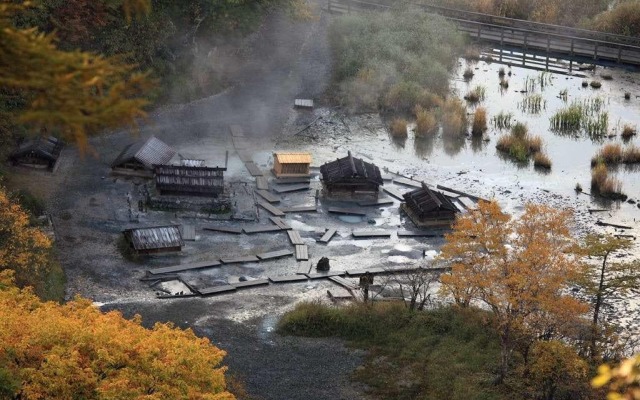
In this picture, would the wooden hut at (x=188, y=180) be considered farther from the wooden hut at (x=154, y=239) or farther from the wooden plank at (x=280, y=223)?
the wooden hut at (x=154, y=239)

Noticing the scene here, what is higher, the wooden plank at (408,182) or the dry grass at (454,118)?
the dry grass at (454,118)

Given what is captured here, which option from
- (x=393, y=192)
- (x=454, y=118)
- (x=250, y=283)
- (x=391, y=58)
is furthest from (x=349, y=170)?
(x=391, y=58)

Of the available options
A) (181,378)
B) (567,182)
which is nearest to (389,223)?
(567,182)

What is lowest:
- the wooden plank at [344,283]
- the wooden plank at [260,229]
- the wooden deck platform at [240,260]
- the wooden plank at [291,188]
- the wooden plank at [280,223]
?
the wooden plank at [344,283]

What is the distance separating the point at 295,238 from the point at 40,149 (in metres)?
12.9

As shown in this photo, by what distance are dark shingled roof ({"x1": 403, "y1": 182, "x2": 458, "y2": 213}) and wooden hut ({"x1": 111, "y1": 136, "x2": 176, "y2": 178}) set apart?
11785mm

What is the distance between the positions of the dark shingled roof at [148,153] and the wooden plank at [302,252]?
856 cm

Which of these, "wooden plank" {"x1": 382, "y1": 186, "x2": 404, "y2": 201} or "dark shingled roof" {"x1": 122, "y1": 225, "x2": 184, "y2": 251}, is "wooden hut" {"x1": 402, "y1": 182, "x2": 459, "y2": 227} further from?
"dark shingled roof" {"x1": 122, "y1": 225, "x2": 184, "y2": 251}

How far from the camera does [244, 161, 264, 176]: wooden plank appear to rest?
49.2 meters

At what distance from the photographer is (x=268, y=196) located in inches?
1850

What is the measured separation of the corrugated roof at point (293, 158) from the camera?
4850 cm

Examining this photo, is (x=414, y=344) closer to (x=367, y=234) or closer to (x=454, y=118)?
(x=367, y=234)

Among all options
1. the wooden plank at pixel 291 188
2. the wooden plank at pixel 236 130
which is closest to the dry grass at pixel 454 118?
the wooden plank at pixel 291 188

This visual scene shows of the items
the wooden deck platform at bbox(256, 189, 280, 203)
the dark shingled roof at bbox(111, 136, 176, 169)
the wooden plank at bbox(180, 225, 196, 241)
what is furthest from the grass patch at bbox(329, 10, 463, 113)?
the wooden plank at bbox(180, 225, 196, 241)
